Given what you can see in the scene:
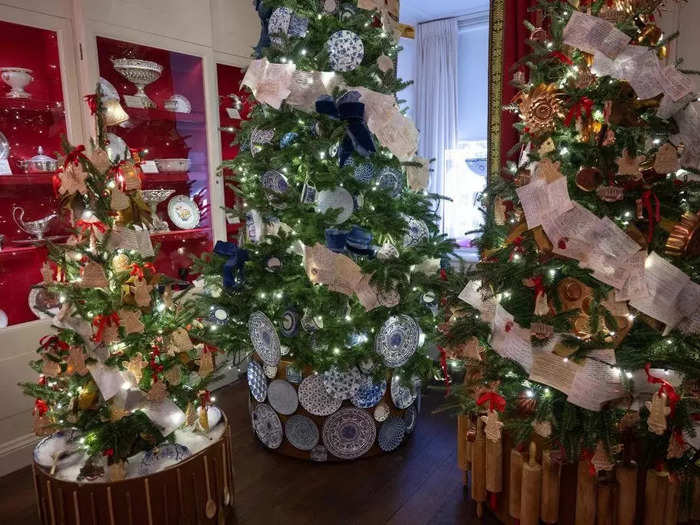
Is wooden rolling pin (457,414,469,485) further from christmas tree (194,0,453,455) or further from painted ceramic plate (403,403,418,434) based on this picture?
painted ceramic plate (403,403,418,434)

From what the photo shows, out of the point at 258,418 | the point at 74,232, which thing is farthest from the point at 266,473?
the point at 74,232

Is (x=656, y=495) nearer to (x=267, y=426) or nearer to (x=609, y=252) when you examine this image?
(x=609, y=252)

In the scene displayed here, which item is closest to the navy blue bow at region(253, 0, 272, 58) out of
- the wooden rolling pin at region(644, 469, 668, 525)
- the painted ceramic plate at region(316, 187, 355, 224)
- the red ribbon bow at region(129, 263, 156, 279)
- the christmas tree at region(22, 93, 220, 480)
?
the painted ceramic plate at region(316, 187, 355, 224)

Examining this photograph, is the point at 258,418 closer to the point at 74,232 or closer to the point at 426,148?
the point at 74,232

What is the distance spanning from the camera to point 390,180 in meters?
2.20

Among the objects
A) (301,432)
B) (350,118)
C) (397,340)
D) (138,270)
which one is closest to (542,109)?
(350,118)

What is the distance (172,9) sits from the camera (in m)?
2.79

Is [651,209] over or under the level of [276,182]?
under

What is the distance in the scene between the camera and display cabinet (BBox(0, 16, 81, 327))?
92.4 inches

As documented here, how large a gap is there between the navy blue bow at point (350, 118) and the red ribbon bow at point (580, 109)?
770mm

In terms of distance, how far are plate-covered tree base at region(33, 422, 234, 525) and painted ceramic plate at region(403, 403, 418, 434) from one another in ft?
3.22

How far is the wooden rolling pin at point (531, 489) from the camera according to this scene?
5.33 ft

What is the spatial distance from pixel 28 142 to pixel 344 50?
163 centimetres

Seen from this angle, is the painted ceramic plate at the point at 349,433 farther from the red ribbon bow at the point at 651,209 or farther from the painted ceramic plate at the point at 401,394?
the red ribbon bow at the point at 651,209
